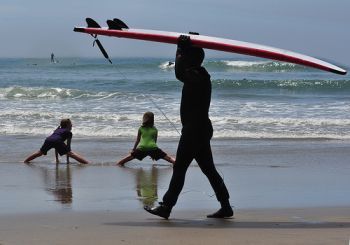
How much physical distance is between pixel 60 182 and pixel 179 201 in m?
1.99

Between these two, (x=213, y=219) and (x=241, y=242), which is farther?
(x=213, y=219)

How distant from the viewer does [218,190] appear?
275 inches

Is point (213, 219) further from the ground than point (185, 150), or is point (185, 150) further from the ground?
point (185, 150)

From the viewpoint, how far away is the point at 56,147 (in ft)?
37.5

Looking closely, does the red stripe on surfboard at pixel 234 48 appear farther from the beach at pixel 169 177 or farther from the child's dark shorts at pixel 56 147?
the child's dark shorts at pixel 56 147

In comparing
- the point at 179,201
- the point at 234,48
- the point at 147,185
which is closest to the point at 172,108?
the point at 147,185

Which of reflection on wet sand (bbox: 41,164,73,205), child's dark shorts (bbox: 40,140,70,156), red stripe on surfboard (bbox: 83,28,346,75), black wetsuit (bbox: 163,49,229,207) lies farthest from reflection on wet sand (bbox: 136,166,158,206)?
red stripe on surfboard (bbox: 83,28,346,75)

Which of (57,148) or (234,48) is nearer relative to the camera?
(234,48)

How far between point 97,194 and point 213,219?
1.82 meters

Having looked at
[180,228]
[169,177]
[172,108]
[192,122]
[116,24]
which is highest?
[116,24]

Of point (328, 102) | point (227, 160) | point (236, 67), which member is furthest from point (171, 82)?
point (227, 160)

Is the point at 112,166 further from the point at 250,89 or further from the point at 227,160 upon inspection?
the point at 250,89

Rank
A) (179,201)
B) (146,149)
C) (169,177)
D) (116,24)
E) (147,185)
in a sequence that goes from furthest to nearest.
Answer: (146,149), (169,177), (147,185), (179,201), (116,24)

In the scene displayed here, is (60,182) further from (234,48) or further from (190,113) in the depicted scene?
(234,48)
